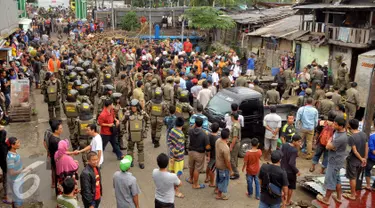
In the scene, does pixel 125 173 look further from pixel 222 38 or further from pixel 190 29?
pixel 190 29

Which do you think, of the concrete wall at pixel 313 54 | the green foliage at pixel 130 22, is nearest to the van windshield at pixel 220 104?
the concrete wall at pixel 313 54

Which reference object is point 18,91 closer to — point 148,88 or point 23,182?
point 148,88

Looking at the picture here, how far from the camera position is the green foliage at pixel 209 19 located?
28.5 m

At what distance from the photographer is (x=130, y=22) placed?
120ft

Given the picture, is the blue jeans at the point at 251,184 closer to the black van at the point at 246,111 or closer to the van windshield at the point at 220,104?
the black van at the point at 246,111

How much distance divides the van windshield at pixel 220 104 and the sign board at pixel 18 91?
6702 millimetres

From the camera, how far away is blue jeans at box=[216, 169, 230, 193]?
26.9 feet

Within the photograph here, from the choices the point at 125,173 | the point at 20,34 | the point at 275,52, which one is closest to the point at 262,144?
the point at 125,173

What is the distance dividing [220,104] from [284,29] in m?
14.6

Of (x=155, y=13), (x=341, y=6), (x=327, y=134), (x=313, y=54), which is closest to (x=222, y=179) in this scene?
(x=327, y=134)

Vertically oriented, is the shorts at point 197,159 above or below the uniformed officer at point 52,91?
below

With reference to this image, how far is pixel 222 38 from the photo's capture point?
31844 millimetres

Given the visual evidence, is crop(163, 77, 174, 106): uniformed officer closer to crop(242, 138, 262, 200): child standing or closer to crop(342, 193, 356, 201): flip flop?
crop(242, 138, 262, 200): child standing

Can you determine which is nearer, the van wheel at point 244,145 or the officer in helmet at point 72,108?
the officer in helmet at point 72,108
